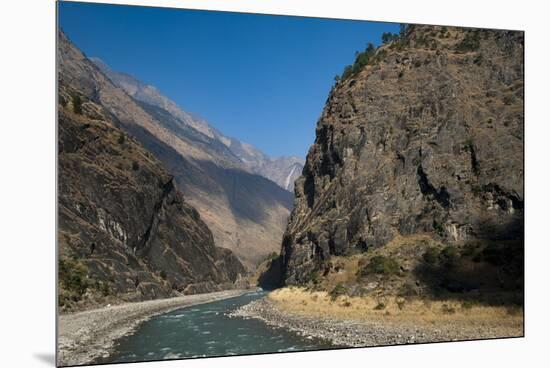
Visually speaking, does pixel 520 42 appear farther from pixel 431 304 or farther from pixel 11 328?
pixel 11 328

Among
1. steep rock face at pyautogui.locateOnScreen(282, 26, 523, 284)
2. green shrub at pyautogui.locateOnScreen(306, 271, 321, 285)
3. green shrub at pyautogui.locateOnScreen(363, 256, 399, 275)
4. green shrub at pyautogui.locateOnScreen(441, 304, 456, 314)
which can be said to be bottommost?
green shrub at pyautogui.locateOnScreen(306, 271, 321, 285)

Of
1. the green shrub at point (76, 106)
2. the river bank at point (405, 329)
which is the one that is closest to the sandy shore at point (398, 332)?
the river bank at point (405, 329)

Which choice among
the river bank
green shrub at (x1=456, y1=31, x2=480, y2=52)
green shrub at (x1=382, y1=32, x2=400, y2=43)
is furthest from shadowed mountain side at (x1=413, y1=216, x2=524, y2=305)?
green shrub at (x1=382, y1=32, x2=400, y2=43)

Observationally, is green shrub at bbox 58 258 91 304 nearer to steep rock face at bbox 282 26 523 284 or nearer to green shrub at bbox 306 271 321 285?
green shrub at bbox 306 271 321 285

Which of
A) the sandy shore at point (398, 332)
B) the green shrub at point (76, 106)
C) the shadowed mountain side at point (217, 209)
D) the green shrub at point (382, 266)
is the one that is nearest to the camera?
the sandy shore at point (398, 332)

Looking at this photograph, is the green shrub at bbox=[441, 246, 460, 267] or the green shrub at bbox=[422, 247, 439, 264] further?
the green shrub at bbox=[422, 247, 439, 264]

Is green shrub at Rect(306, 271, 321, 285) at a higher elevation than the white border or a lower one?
lower

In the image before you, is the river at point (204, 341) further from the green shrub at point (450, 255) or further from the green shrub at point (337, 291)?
the green shrub at point (450, 255)
